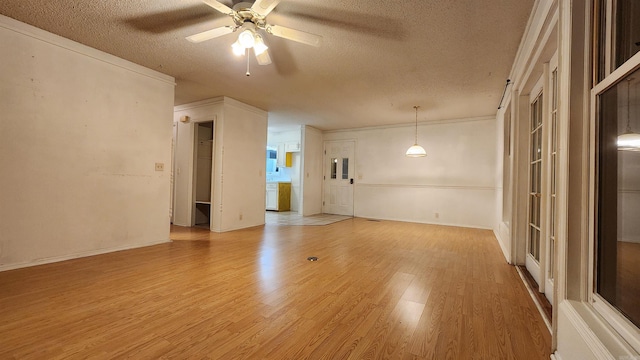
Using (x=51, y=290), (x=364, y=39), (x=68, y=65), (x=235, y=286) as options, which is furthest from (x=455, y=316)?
(x=68, y=65)

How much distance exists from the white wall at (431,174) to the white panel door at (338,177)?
0.21 m

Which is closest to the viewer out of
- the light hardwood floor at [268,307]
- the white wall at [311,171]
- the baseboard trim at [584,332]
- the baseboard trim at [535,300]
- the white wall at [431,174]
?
the baseboard trim at [584,332]

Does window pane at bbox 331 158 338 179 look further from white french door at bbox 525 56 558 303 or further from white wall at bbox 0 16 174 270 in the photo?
white french door at bbox 525 56 558 303

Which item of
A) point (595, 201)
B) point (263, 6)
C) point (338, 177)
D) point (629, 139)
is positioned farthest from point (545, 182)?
point (338, 177)

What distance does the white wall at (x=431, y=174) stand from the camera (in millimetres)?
5867

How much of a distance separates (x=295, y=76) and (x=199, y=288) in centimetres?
290

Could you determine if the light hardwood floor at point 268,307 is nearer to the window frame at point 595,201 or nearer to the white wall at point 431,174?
the window frame at point 595,201

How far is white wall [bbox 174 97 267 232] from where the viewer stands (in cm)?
491

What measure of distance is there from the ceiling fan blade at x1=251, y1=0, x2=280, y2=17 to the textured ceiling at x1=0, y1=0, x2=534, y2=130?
0.30 meters

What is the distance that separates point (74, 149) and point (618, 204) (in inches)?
177

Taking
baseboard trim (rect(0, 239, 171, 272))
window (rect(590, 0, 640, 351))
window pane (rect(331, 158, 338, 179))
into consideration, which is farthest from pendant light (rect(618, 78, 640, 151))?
window pane (rect(331, 158, 338, 179))

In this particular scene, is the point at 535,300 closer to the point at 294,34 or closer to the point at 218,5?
the point at 294,34

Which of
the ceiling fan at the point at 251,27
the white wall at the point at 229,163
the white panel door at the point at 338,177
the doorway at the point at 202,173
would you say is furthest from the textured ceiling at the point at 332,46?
the white panel door at the point at 338,177

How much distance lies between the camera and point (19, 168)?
266cm
